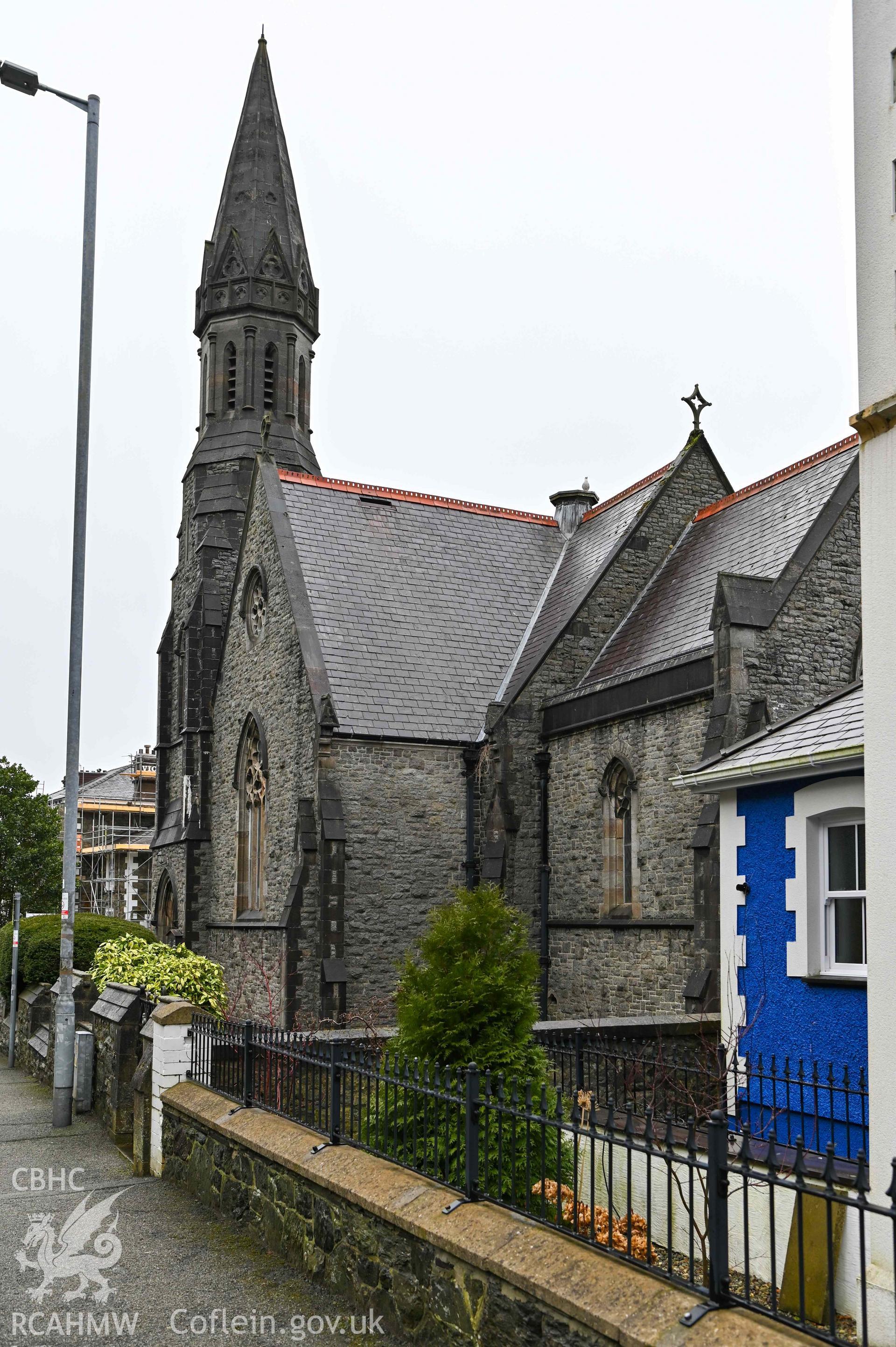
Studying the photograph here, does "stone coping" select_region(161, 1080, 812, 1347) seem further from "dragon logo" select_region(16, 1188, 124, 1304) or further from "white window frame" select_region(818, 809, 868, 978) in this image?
"white window frame" select_region(818, 809, 868, 978)

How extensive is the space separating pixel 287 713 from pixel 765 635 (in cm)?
979

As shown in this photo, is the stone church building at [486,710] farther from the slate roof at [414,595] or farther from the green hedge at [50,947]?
the green hedge at [50,947]

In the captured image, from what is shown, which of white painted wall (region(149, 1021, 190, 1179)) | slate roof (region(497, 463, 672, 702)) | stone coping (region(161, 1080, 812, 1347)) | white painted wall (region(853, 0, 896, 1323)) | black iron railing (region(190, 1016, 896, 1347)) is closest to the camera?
stone coping (region(161, 1080, 812, 1347))

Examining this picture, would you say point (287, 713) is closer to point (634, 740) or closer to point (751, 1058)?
point (634, 740)

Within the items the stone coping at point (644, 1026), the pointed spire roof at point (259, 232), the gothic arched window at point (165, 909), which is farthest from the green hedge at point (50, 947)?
the pointed spire roof at point (259, 232)

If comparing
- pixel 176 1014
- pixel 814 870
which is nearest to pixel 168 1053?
pixel 176 1014

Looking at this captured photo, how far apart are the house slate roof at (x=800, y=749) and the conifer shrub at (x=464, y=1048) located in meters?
2.36

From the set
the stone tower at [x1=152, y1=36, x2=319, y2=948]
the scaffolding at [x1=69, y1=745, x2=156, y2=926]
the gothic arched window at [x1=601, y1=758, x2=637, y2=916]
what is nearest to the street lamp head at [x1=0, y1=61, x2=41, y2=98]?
the gothic arched window at [x1=601, y1=758, x2=637, y2=916]

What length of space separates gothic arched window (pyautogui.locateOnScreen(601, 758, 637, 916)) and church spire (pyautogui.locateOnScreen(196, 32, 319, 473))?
661 inches

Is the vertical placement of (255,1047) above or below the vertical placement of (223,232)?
below

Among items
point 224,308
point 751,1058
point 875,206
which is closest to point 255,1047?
point 751,1058

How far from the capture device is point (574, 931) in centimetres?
1995

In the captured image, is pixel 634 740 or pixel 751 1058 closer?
pixel 751 1058

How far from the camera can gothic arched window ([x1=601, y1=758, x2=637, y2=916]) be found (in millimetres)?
19219
